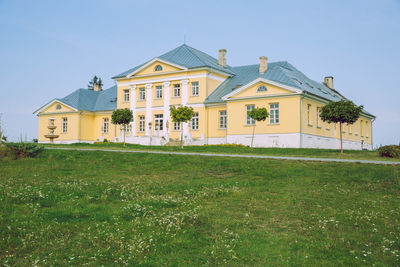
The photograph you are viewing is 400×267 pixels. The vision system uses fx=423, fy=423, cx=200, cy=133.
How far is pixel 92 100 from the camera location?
5084cm

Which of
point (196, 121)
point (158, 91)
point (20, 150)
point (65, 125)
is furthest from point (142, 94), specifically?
point (20, 150)

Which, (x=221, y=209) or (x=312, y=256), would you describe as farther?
(x=221, y=209)

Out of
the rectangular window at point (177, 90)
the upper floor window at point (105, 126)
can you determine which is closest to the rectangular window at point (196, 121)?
the rectangular window at point (177, 90)

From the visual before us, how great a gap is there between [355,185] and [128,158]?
36.8 ft

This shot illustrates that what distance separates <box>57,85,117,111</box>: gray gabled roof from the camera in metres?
48.7

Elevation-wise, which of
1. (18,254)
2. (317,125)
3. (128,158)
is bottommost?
(18,254)

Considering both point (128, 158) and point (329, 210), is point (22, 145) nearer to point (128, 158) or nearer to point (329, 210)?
point (128, 158)

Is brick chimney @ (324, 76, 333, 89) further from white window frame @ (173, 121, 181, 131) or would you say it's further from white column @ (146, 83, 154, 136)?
white column @ (146, 83, 154, 136)

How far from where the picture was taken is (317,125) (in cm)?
3650

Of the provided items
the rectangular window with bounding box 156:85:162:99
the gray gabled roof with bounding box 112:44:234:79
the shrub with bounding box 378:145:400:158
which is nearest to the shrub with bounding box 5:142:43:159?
the shrub with bounding box 378:145:400:158

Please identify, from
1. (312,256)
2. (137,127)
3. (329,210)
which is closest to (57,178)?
(329,210)

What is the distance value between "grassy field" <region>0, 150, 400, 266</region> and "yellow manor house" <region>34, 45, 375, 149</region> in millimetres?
18302

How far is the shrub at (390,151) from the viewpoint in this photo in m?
23.5

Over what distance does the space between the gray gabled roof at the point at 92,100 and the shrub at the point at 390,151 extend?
30845 mm
